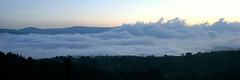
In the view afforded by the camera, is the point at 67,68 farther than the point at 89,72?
No

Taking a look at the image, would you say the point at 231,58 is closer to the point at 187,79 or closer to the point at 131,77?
the point at 187,79

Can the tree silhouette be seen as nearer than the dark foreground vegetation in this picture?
Yes

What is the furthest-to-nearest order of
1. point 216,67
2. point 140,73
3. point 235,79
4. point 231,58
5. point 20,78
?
1. point 231,58
2. point 216,67
3. point 140,73
4. point 235,79
5. point 20,78

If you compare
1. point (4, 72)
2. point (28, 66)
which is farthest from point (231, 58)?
point (4, 72)

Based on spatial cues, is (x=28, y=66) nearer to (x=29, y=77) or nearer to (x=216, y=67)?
(x=29, y=77)

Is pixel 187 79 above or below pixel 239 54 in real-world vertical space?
below

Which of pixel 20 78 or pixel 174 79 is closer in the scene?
pixel 20 78

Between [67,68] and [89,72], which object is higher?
[67,68]

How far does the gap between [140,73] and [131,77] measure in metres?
3.34

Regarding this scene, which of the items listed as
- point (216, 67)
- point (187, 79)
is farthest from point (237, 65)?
point (187, 79)

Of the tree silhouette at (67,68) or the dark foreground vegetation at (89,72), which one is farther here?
the dark foreground vegetation at (89,72)

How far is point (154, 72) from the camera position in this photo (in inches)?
2832

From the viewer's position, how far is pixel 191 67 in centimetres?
9350

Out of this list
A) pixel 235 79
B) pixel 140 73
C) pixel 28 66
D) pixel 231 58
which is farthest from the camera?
pixel 231 58
